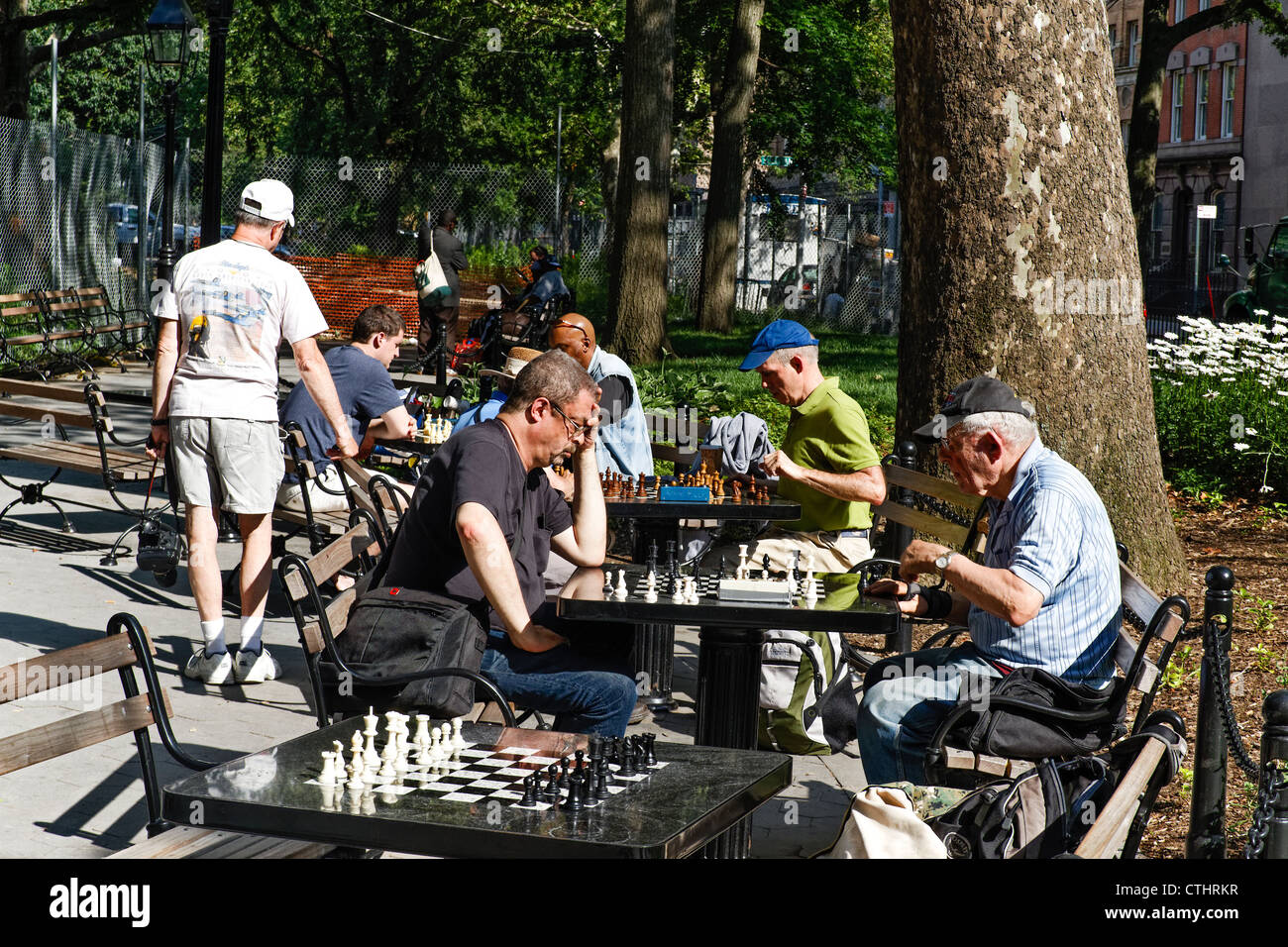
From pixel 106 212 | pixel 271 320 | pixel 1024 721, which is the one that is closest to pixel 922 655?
pixel 1024 721

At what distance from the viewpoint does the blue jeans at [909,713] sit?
4.33m

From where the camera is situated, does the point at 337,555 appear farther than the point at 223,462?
No

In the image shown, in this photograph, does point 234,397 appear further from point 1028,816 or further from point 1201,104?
point 1201,104

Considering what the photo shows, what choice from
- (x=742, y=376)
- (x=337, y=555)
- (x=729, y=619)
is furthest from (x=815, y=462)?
(x=742, y=376)

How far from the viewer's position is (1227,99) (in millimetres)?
52406

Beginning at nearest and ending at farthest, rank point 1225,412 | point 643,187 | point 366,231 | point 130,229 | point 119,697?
1. point 119,697
2. point 1225,412
3. point 643,187
4. point 366,231
5. point 130,229

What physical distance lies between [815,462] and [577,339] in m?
1.69

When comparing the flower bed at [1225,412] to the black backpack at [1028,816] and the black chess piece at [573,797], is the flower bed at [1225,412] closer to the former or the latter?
the black backpack at [1028,816]

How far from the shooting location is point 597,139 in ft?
130

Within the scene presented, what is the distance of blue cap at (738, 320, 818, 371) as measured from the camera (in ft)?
22.0

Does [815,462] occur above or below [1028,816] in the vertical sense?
above

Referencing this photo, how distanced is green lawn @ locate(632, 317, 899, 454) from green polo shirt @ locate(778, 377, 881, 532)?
453 cm

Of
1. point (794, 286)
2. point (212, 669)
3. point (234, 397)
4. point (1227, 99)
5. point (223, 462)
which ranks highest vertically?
point (1227, 99)
